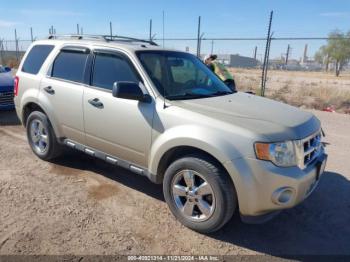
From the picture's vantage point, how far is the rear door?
183 inches

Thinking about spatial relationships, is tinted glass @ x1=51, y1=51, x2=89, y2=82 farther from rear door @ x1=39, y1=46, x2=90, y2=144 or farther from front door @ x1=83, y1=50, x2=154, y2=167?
front door @ x1=83, y1=50, x2=154, y2=167

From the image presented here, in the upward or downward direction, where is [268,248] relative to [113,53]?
downward

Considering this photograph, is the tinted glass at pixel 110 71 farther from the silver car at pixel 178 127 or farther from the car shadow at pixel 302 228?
the car shadow at pixel 302 228

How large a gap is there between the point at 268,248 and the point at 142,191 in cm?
181

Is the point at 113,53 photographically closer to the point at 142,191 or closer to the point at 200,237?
the point at 142,191

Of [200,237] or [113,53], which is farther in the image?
[113,53]

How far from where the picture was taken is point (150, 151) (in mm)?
3883

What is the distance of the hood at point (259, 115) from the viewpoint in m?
3.29

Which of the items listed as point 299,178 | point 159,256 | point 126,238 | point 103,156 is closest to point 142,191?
point 103,156

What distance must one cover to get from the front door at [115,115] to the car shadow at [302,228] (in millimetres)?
732

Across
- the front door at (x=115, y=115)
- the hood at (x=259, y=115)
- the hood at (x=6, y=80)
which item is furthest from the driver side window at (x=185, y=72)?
the hood at (x=6, y=80)

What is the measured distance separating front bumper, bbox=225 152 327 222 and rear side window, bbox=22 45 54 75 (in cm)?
356

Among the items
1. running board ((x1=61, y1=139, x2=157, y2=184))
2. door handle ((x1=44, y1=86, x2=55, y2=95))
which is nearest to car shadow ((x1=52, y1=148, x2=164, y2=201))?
running board ((x1=61, y1=139, x2=157, y2=184))

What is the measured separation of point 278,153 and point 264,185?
32 cm
